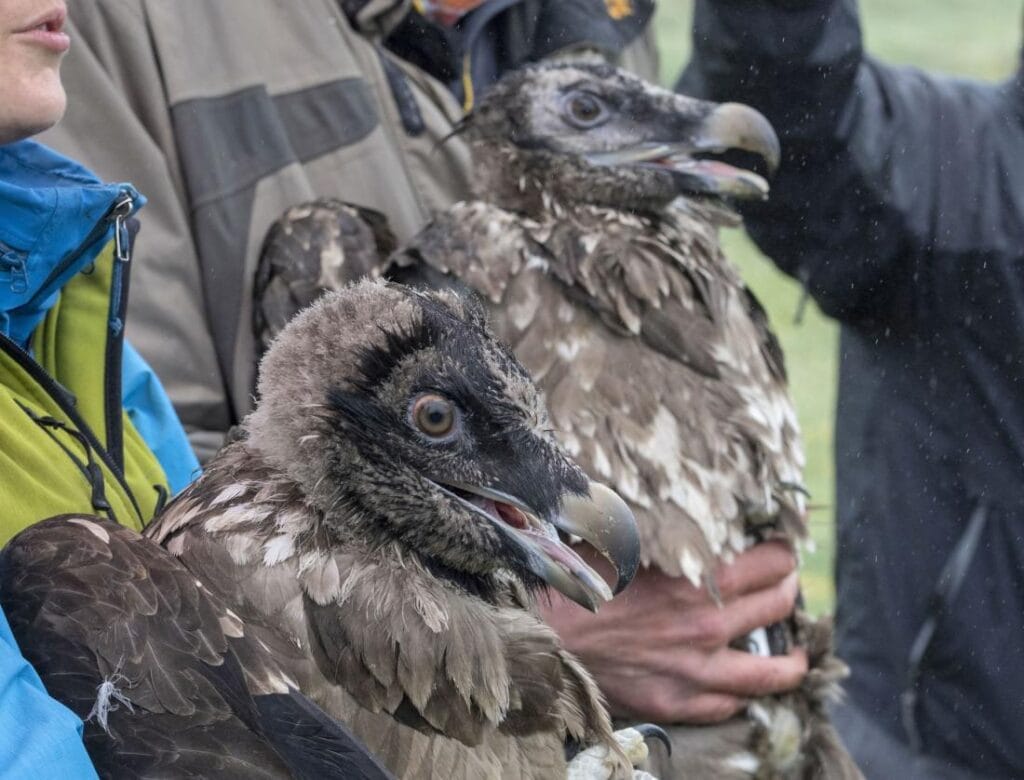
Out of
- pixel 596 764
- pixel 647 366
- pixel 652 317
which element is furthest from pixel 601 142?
pixel 596 764

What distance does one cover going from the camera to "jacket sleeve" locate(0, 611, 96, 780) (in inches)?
68.9

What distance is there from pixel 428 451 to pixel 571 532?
0.85 feet

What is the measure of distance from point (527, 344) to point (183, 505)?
114 cm

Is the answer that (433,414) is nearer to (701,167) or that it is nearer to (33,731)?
(33,731)

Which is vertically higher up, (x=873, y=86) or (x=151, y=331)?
(x=151, y=331)

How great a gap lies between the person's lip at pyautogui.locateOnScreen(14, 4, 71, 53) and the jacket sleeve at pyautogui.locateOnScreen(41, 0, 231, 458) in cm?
66

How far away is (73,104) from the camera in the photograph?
321 centimetres

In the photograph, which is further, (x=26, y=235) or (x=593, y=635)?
(x=593, y=635)

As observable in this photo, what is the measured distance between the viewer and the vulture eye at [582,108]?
12.0ft

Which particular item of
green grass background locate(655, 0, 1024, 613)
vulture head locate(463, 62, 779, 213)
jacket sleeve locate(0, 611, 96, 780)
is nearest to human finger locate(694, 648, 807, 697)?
vulture head locate(463, 62, 779, 213)

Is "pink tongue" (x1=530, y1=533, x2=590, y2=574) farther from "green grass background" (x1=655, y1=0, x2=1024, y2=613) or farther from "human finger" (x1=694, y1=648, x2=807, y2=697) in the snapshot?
"green grass background" (x1=655, y1=0, x2=1024, y2=613)

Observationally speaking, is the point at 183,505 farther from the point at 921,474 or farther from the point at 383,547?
the point at 921,474

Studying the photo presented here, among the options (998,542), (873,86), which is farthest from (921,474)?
(873,86)

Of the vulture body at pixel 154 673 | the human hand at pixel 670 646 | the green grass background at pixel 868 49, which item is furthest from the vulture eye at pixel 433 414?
the green grass background at pixel 868 49
